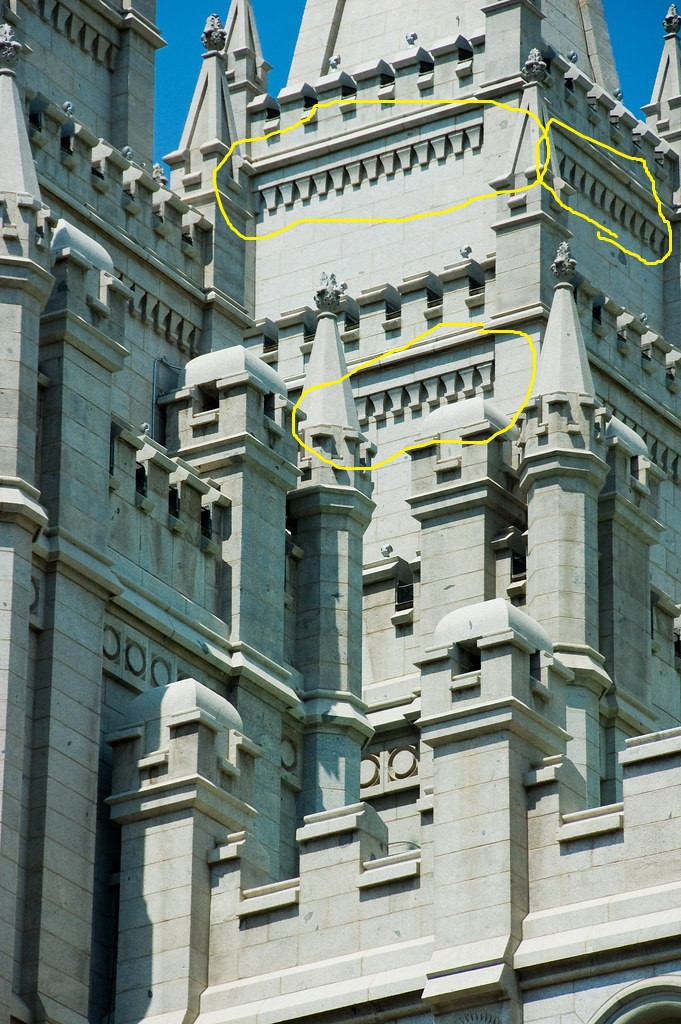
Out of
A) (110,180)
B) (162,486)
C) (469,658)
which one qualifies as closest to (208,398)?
(162,486)

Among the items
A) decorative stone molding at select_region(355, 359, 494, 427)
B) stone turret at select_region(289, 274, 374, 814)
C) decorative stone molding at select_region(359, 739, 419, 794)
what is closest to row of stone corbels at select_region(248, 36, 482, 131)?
decorative stone molding at select_region(355, 359, 494, 427)

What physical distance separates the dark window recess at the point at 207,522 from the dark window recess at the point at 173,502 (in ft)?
2.14

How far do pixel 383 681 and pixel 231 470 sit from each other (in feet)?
19.1

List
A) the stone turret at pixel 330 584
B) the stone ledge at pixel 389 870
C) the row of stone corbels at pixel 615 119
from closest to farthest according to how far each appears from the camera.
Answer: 1. the stone ledge at pixel 389 870
2. the stone turret at pixel 330 584
3. the row of stone corbels at pixel 615 119

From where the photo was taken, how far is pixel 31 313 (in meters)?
38.1

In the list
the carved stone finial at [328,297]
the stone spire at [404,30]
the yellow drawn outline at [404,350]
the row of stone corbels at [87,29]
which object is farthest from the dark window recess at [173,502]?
the stone spire at [404,30]

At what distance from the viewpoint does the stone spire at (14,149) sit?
3869 cm

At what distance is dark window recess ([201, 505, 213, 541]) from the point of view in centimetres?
4256

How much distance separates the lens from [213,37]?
181 feet

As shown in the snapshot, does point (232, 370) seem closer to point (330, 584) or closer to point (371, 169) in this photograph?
point (330, 584)

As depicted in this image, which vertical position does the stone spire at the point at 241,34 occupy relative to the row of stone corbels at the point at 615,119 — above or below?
above

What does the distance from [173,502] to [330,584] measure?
3.49 metres

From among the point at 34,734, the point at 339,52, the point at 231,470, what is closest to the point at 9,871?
the point at 34,734

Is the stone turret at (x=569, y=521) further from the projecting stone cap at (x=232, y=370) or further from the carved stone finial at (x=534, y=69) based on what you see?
Result: the carved stone finial at (x=534, y=69)
